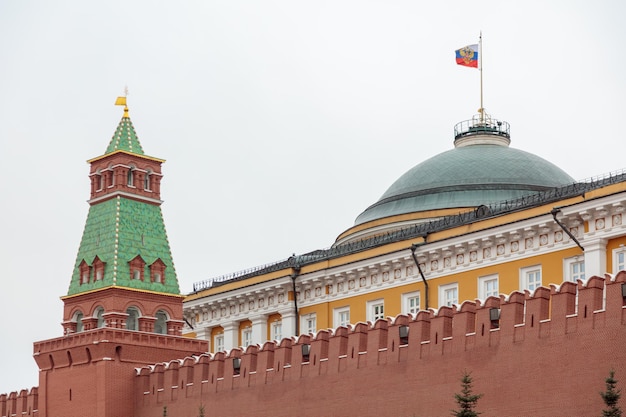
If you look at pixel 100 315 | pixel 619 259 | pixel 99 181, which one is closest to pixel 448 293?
pixel 619 259

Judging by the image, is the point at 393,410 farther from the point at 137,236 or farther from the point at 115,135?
the point at 115,135

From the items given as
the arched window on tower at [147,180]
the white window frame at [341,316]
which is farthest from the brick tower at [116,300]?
the white window frame at [341,316]

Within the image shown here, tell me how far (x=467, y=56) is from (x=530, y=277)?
1160 cm

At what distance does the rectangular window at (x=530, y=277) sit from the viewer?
34594 mm

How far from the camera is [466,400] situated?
26.3 m

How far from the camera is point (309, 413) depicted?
33031 millimetres

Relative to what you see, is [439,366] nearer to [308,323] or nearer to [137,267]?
[308,323]

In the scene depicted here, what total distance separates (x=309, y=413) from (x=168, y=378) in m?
5.90

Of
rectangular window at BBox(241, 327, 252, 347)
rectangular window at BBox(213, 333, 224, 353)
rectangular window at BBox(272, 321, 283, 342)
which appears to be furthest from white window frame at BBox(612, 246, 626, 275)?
rectangular window at BBox(213, 333, 224, 353)

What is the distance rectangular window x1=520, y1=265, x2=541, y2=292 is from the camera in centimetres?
3459

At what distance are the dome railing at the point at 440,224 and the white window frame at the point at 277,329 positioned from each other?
1.58 metres

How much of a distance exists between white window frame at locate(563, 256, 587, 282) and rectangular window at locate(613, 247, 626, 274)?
1041 mm

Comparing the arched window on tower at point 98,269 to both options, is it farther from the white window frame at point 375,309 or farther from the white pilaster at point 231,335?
the white window frame at point 375,309

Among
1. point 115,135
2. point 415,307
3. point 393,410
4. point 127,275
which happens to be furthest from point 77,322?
point 393,410
